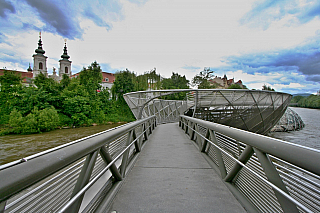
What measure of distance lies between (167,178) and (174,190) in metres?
0.42

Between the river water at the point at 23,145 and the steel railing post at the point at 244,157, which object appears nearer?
the steel railing post at the point at 244,157

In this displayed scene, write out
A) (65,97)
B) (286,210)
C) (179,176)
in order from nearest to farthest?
(286,210)
(179,176)
(65,97)

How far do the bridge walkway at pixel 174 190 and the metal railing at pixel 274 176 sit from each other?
0.21 m

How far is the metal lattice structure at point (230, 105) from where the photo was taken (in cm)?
1548

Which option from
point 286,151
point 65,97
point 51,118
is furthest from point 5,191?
point 65,97

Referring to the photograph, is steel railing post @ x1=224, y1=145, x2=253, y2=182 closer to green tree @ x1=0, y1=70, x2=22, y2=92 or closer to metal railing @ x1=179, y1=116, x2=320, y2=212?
metal railing @ x1=179, y1=116, x2=320, y2=212

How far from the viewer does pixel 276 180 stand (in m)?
1.37

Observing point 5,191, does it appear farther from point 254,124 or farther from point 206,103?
point 254,124

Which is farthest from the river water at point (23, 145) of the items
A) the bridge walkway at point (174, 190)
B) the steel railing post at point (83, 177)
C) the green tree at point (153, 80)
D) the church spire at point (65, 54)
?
the church spire at point (65, 54)

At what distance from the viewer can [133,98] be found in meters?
16.8

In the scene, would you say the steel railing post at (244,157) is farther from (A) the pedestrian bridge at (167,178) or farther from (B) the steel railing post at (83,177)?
(B) the steel railing post at (83,177)

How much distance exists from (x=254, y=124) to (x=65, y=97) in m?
33.7

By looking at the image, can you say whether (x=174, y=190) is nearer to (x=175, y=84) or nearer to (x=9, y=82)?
(x=9, y=82)

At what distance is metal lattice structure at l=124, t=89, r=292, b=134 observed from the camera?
15.5 meters
